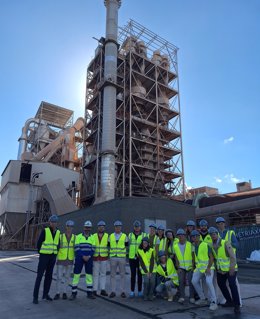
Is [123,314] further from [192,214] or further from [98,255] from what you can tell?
[192,214]

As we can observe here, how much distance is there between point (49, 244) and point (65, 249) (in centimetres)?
53

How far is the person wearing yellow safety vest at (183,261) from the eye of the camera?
21.7ft

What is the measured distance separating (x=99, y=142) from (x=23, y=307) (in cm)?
2842

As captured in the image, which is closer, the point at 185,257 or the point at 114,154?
the point at 185,257

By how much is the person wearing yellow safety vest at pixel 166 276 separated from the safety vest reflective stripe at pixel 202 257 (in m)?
0.81

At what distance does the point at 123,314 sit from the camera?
5547 millimetres

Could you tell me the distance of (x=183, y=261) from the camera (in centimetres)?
671

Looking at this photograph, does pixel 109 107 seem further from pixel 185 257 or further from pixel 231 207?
pixel 185 257

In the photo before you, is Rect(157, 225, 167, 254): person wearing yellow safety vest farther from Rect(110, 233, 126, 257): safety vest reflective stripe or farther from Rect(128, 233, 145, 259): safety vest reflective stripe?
Rect(110, 233, 126, 257): safety vest reflective stripe

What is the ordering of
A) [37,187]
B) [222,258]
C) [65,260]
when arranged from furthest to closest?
[37,187], [65,260], [222,258]

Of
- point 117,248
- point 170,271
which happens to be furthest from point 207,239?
point 117,248

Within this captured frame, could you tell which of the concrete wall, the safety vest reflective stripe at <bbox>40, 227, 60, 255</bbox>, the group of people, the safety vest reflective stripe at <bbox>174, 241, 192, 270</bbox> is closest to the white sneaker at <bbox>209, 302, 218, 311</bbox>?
the group of people

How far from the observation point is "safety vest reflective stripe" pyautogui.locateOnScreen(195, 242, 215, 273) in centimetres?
627

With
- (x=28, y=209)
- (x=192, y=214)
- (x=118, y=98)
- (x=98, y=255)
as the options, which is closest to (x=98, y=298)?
(x=98, y=255)
